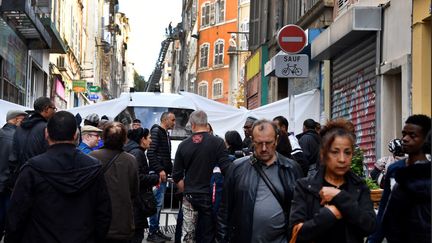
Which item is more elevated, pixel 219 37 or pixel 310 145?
pixel 219 37

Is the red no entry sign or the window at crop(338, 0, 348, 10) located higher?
the window at crop(338, 0, 348, 10)

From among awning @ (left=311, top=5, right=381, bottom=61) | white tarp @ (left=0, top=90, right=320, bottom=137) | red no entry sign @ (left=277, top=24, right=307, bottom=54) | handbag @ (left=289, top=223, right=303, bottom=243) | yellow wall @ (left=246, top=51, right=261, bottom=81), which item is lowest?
handbag @ (left=289, top=223, right=303, bottom=243)

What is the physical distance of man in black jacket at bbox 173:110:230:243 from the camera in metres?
9.43

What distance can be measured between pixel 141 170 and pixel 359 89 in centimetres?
805

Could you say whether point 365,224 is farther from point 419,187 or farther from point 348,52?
point 348,52

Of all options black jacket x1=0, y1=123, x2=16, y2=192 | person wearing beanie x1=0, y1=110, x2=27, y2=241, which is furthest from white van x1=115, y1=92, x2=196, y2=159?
black jacket x1=0, y1=123, x2=16, y2=192

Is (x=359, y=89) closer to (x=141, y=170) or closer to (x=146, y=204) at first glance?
(x=141, y=170)

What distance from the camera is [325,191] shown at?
478 centimetres

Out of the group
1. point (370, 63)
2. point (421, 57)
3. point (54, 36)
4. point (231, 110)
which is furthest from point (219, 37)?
point (421, 57)

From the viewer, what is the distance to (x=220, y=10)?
200 ft

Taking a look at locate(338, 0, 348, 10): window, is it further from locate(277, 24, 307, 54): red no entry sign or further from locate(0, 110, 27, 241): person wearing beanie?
locate(0, 110, 27, 241): person wearing beanie

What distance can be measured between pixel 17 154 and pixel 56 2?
22587 millimetres

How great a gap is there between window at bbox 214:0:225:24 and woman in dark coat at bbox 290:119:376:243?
56176 mm

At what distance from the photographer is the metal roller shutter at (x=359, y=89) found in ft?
49.6
